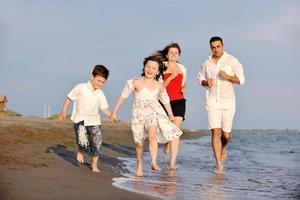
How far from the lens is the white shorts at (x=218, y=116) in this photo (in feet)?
28.2

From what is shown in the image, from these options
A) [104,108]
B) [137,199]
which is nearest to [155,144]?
[104,108]

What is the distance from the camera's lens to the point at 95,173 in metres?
7.00

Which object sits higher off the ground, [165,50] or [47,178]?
[165,50]

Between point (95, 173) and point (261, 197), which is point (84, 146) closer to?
point (95, 173)

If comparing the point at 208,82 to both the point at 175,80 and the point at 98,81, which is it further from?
the point at 98,81

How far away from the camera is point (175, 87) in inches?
360

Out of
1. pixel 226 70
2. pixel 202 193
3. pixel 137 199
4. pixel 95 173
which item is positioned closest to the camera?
pixel 137 199

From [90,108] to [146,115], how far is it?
80cm

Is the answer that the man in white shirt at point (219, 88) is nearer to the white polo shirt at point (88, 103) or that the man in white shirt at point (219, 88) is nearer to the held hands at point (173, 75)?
the held hands at point (173, 75)

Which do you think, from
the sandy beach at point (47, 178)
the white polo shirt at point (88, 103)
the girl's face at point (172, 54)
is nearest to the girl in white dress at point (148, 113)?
the white polo shirt at point (88, 103)

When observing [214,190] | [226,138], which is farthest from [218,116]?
[214,190]

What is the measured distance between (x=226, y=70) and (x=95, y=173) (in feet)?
9.08

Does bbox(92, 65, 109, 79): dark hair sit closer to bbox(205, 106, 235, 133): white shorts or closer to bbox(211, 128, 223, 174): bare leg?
bbox(205, 106, 235, 133): white shorts

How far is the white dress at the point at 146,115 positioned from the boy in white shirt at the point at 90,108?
1.18ft
